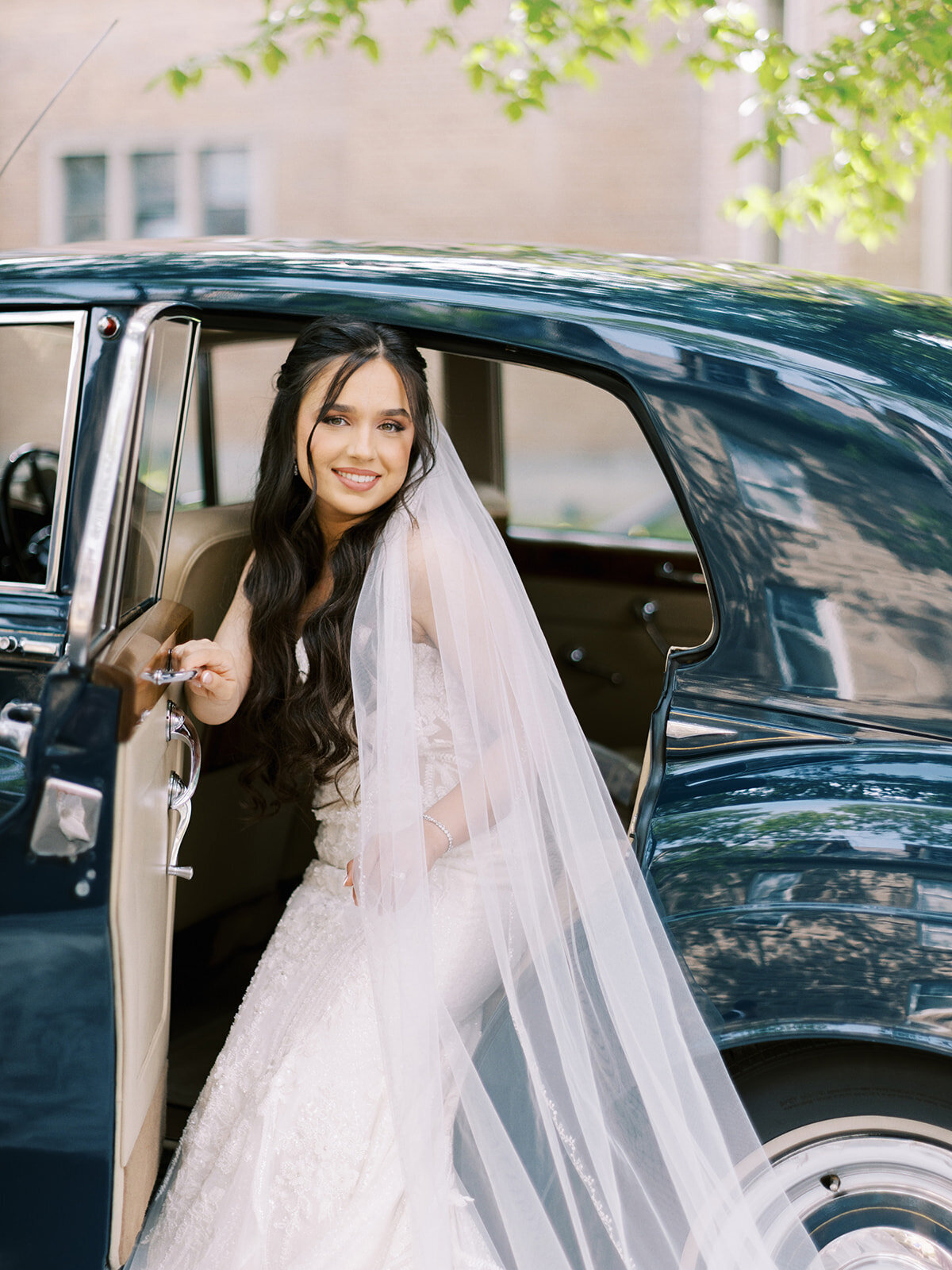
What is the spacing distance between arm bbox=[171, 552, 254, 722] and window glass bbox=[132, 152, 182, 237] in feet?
34.4

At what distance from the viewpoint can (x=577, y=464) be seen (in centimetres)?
459

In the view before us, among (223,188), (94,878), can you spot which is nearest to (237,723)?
(94,878)

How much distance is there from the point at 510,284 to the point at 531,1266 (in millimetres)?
1445

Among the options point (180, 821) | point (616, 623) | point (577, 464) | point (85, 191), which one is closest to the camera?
point (180, 821)

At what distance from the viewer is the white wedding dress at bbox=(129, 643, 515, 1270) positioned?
1.70 meters

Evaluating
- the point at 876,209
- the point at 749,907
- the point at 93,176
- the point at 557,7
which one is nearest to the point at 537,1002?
the point at 749,907

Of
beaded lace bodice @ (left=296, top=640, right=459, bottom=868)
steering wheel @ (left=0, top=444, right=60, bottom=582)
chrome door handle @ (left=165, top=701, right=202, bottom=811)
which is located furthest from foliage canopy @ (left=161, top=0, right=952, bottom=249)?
chrome door handle @ (left=165, top=701, right=202, bottom=811)

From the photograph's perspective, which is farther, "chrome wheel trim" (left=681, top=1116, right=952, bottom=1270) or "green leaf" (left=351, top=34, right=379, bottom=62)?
"green leaf" (left=351, top=34, right=379, bottom=62)

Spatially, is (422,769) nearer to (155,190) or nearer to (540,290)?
(540,290)

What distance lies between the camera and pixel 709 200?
1057cm

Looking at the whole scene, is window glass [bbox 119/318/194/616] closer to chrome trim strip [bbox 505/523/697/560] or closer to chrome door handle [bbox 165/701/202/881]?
chrome door handle [bbox 165/701/202/881]

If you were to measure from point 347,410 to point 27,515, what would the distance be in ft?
4.30

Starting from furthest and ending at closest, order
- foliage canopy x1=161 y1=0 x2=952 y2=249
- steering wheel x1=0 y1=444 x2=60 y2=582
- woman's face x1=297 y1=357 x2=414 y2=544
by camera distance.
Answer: foliage canopy x1=161 y1=0 x2=952 y2=249 → steering wheel x1=0 y1=444 x2=60 y2=582 → woman's face x1=297 y1=357 x2=414 y2=544

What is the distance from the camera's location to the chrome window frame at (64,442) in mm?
1775
